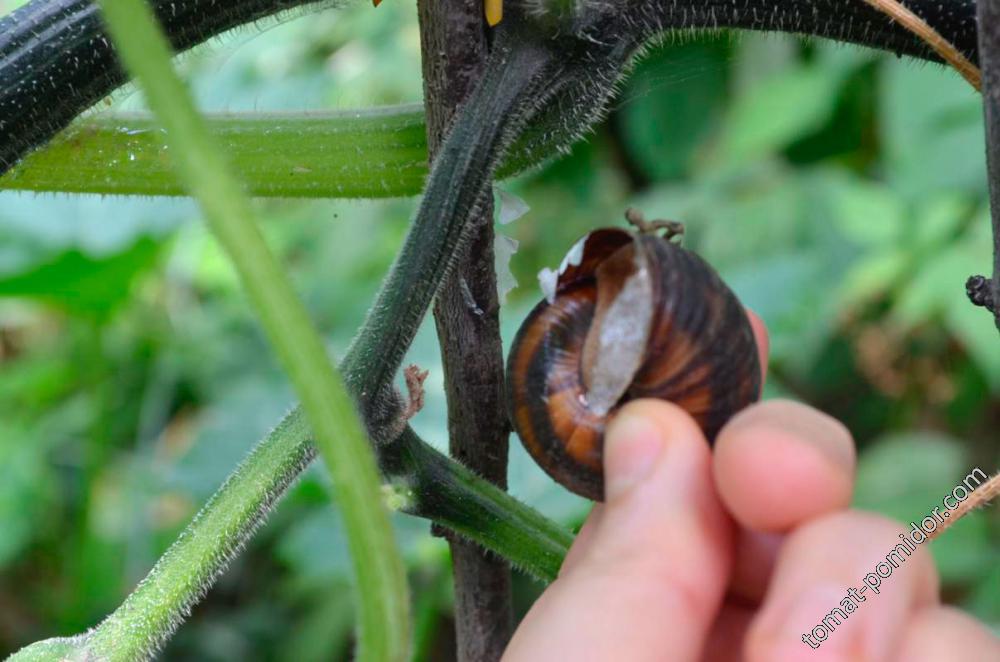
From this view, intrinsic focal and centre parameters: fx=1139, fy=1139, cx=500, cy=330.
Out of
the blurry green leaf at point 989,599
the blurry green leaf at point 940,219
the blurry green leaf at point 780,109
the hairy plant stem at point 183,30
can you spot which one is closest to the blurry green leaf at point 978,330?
the blurry green leaf at point 940,219

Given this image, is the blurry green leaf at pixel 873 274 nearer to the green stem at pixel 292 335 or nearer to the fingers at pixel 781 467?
the fingers at pixel 781 467

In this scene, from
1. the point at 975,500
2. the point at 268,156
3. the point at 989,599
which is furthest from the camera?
the point at 989,599

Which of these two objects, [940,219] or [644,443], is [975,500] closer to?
[644,443]

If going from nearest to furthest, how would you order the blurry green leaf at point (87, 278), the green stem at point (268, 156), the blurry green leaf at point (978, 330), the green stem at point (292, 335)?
the green stem at point (292, 335) < the green stem at point (268, 156) < the blurry green leaf at point (978, 330) < the blurry green leaf at point (87, 278)

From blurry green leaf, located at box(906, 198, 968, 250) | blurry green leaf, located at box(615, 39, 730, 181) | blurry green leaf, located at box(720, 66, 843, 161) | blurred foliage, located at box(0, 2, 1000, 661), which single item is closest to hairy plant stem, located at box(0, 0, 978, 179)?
blurred foliage, located at box(0, 2, 1000, 661)

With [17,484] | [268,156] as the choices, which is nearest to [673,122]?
[17,484]
